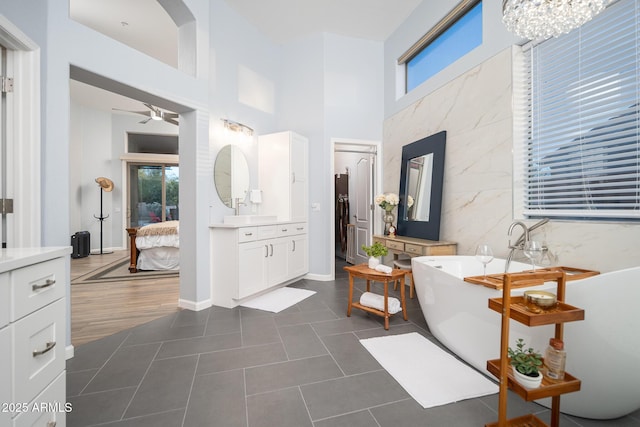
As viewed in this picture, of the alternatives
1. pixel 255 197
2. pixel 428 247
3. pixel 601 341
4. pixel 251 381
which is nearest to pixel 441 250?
pixel 428 247

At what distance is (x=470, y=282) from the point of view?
1.93m

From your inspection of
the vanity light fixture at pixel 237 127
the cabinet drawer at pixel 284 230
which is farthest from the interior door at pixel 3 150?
the cabinet drawer at pixel 284 230

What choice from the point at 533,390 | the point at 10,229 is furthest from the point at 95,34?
the point at 533,390

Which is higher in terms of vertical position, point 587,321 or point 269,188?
point 269,188

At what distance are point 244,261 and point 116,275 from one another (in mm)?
2990

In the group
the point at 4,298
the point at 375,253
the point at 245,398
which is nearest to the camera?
the point at 4,298

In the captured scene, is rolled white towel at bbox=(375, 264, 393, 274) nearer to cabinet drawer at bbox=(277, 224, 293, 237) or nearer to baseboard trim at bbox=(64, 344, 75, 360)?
cabinet drawer at bbox=(277, 224, 293, 237)

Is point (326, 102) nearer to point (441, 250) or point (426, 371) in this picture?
point (441, 250)

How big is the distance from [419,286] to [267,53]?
13.7 feet

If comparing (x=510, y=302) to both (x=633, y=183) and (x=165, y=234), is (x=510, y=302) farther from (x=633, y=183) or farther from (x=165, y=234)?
(x=165, y=234)

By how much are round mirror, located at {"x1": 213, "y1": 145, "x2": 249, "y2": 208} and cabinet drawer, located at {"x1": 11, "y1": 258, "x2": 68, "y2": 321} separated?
239cm

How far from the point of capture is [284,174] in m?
4.23

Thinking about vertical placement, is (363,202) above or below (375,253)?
above

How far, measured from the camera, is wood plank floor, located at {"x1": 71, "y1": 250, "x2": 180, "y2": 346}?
8.95 ft
